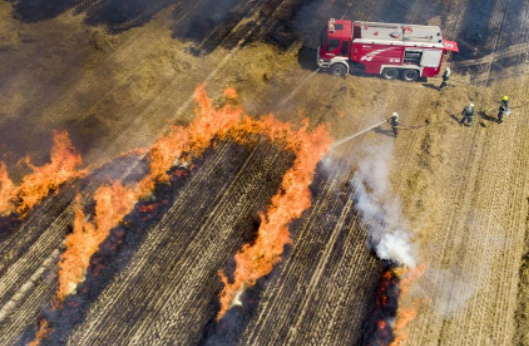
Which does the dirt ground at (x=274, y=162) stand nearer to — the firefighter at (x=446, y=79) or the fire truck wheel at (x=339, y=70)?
the fire truck wheel at (x=339, y=70)

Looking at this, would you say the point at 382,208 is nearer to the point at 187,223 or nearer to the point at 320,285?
the point at 320,285

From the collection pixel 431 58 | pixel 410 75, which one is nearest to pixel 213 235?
pixel 410 75

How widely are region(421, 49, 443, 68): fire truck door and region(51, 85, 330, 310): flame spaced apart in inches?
253

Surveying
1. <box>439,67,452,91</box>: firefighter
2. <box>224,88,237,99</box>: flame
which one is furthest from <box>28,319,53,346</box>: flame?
<box>439,67,452,91</box>: firefighter

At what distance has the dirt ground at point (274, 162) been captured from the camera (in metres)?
13.9

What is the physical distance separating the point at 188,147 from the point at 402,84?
38.4 ft

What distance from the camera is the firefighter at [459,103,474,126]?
18.8 m

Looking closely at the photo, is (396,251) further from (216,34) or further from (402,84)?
(216,34)

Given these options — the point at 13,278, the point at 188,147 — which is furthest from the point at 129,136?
the point at 13,278

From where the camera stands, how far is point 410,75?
21.3 meters

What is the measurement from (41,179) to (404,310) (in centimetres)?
1522

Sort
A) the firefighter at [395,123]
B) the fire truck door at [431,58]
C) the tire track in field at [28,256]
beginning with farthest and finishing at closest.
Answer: the fire truck door at [431,58] → the firefighter at [395,123] → the tire track in field at [28,256]

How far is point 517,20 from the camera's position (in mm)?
24797

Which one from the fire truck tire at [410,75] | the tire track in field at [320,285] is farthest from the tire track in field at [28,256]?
the fire truck tire at [410,75]
